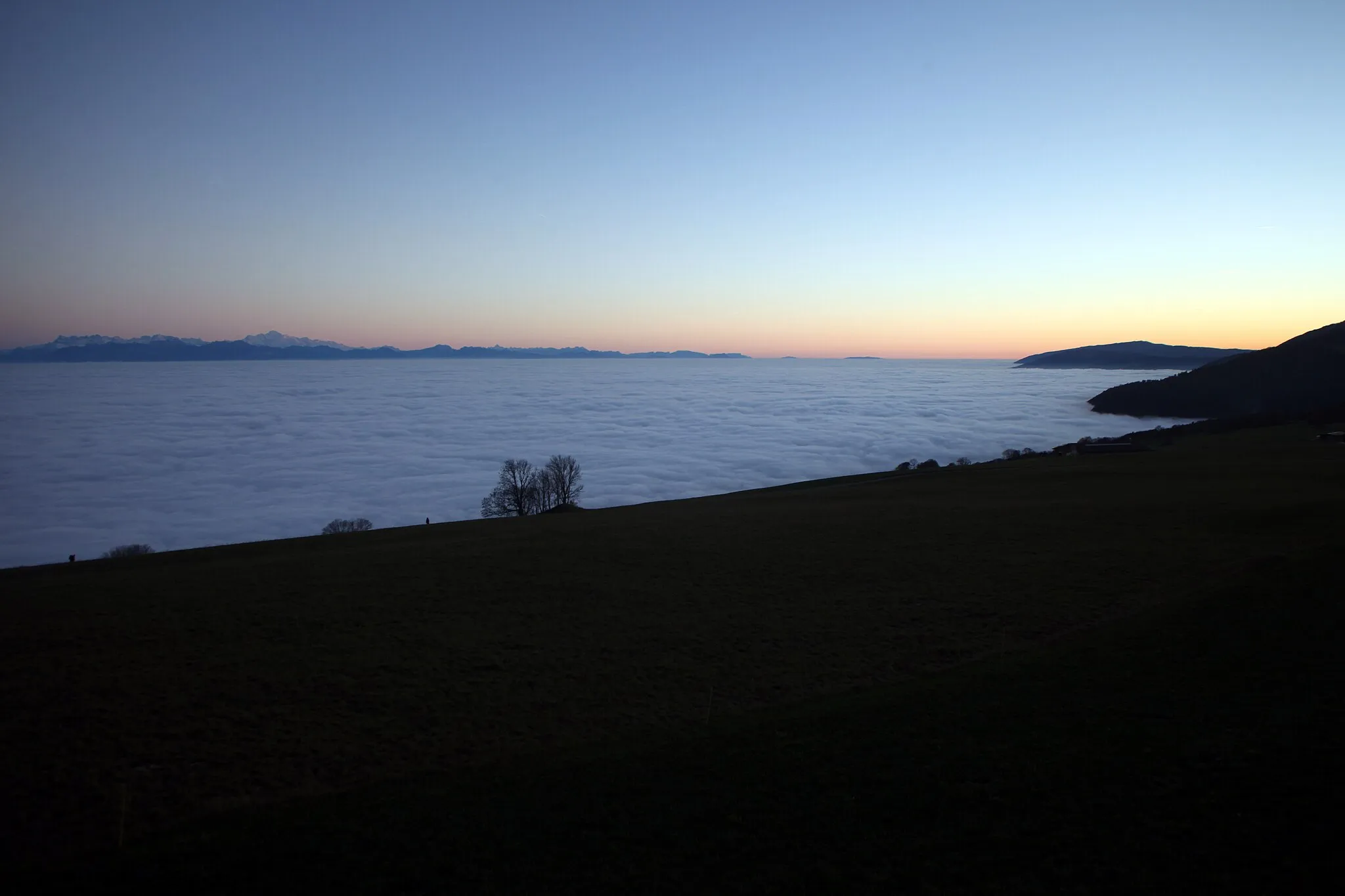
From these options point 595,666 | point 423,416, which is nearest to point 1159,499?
point 595,666

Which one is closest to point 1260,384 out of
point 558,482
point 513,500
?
point 558,482

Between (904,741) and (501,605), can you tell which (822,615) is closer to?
(904,741)

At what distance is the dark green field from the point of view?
880 centimetres

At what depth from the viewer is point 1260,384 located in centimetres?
14100

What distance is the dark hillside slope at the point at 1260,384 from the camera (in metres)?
131

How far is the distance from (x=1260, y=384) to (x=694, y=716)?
176 m

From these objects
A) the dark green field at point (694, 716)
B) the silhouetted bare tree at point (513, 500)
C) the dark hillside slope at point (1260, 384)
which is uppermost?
the dark hillside slope at point (1260, 384)

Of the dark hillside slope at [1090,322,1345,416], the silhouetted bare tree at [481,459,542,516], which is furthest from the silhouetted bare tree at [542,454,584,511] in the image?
the dark hillside slope at [1090,322,1345,416]

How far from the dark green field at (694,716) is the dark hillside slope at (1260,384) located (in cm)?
14099

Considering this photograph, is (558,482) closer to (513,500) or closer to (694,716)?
(513,500)

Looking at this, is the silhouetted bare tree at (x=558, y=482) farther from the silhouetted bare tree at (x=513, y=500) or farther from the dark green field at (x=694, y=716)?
the dark green field at (x=694, y=716)

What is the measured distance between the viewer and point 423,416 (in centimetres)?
18062

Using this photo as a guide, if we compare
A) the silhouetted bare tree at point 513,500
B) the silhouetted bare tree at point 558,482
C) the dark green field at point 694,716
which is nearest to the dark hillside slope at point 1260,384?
the silhouetted bare tree at point 558,482

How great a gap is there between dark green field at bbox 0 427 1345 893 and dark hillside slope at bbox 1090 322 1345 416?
140993mm
